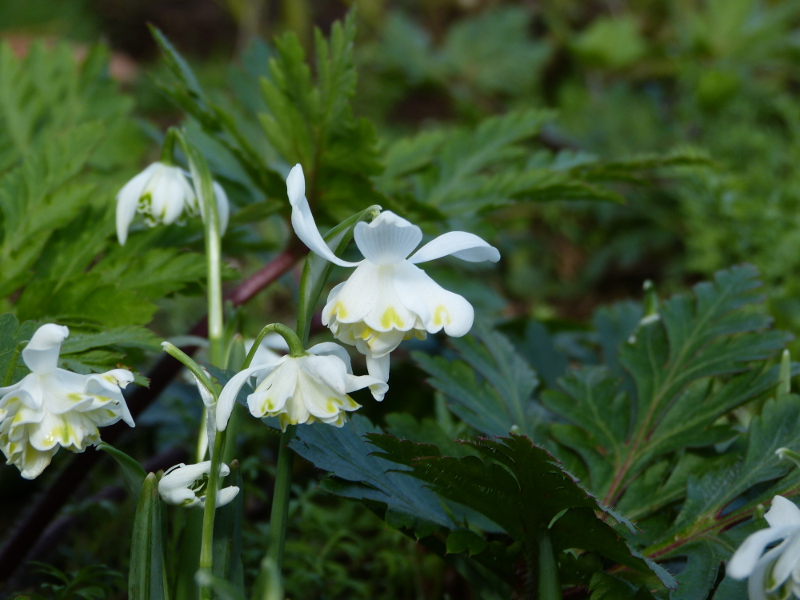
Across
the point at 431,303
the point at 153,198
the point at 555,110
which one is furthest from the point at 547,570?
the point at 555,110

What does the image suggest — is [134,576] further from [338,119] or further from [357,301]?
[338,119]

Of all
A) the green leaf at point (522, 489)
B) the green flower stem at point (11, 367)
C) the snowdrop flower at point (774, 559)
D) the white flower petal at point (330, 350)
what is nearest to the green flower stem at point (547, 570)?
the green leaf at point (522, 489)

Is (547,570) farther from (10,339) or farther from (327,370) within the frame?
(10,339)

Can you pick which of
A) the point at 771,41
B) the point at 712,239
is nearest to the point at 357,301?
the point at 712,239

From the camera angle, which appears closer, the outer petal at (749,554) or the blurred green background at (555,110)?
the outer petal at (749,554)

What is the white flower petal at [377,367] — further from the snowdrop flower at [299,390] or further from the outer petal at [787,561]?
the outer petal at [787,561]

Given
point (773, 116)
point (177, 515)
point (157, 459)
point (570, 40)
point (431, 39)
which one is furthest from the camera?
point (431, 39)
